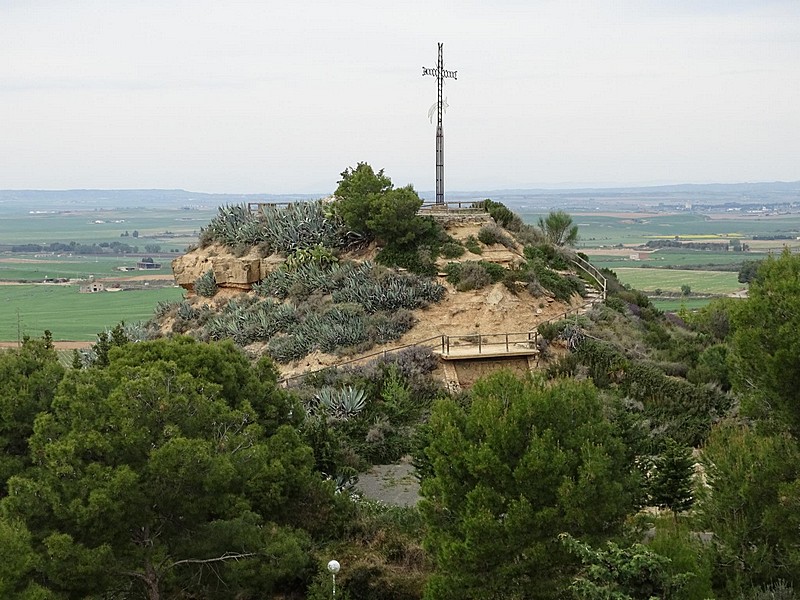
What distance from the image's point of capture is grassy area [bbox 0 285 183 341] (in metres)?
57.3

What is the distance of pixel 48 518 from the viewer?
442 inches

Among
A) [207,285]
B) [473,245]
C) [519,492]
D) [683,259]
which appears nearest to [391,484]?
[519,492]

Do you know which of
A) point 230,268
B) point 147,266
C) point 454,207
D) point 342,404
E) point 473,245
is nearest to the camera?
point 342,404

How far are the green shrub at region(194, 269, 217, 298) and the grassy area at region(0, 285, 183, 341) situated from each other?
23417 millimetres

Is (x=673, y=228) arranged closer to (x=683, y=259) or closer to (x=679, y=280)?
(x=683, y=259)

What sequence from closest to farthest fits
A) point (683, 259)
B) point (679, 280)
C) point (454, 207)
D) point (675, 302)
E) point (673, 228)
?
point (454, 207), point (675, 302), point (679, 280), point (683, 259), point (673, 228)

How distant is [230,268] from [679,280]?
2444 inches

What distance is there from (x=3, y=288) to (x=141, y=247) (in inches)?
2491

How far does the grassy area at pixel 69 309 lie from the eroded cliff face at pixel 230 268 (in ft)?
74.0

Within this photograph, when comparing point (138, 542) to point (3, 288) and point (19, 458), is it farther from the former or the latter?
point (3, 288)

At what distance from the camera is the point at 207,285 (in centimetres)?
3012

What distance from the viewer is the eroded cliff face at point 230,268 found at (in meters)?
29.2

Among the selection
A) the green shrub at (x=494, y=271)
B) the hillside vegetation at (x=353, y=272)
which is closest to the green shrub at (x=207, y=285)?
the hillside vegetation at (x=353, y=272)

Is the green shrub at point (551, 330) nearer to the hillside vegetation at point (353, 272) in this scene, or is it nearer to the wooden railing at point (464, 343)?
the wooden railing at point (464, 343)
